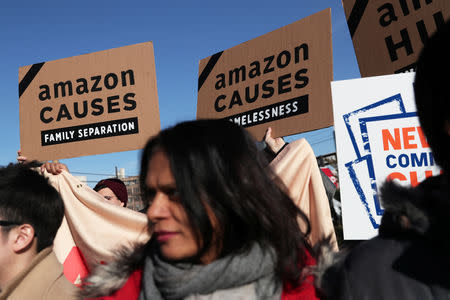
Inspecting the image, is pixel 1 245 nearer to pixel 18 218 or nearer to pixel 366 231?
pixel 18 218

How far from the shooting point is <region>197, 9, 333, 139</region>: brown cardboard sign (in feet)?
9.08

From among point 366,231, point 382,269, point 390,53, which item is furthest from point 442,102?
point 390,53

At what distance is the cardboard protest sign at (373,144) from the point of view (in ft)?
7.44

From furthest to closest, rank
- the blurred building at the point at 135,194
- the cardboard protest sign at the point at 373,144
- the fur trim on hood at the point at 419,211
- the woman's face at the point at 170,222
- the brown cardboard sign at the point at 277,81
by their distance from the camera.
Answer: the brown cardboard sign at the point at 277,81 → the cardboard protest sign at the point at 373,144 → the blurred building at the point at 135,194 → the woman's face at the point at 170,222 → the fur trim on hood at the point at 419,211

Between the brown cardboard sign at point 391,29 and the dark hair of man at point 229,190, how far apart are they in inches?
74.2

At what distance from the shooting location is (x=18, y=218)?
1.83 meters

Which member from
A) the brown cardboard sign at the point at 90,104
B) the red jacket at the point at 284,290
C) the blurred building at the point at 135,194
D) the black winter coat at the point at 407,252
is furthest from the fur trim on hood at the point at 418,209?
the brown cardboard sign at the point at 90,104

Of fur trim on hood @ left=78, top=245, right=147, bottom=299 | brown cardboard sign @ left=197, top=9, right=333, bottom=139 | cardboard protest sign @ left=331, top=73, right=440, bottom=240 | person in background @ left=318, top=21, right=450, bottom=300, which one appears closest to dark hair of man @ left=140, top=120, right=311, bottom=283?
fur trim on hood @ left=78, top=245, right=147, bottom=299

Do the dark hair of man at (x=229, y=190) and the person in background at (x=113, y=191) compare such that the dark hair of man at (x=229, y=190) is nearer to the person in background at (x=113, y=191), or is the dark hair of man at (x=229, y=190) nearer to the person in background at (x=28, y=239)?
the person in background at (x=28, y=239)

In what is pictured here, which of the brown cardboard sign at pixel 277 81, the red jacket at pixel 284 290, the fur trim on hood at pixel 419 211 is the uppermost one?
the brown cardboard sign at pixel 277 81

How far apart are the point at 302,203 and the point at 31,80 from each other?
2560 millimetres

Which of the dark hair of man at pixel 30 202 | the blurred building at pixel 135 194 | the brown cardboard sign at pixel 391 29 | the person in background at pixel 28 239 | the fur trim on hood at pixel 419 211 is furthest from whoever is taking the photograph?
the brown cardboard sign at pixel 391 29

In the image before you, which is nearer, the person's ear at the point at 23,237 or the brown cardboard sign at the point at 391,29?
the person's ear at the point at 23,237

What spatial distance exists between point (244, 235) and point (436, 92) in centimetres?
62
